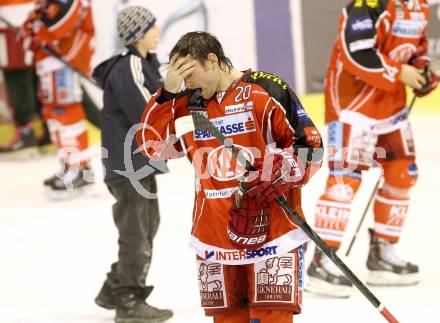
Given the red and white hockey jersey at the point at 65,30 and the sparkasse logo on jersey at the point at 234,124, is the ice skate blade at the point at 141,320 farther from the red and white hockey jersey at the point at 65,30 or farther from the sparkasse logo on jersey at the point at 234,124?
the red and white hockey jersey at the point at 65,30

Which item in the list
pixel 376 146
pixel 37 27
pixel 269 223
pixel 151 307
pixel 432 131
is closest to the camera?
pixel 269 223

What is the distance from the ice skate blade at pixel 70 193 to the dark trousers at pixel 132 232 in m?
2.91

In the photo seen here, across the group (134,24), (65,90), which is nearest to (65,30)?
Result: (65,90)

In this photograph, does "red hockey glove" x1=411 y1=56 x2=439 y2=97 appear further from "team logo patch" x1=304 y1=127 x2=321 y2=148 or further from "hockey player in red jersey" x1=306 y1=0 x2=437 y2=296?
"team logo patch" x1=304 y1=127 x2=321 y2=148

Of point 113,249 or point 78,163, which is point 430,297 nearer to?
point 113,249

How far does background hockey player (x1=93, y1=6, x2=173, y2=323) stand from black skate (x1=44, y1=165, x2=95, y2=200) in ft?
9.25

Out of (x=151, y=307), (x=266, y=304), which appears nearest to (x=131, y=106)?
(x=151, y=307)

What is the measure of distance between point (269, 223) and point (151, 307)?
5.43 ft

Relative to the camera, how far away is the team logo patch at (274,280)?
12.6 feet

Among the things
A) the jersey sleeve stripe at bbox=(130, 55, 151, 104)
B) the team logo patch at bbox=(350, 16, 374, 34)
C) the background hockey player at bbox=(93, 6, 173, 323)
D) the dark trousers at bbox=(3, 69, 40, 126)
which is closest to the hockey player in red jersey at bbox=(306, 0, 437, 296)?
the team logo patch at bbox=(350, 16, 374, 34)

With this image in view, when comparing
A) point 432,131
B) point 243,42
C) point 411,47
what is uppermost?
point 411,47

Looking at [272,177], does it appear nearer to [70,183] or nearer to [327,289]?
[327,289]

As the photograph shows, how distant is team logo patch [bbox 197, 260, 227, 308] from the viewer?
3943mm

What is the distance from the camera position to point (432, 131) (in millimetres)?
9320
